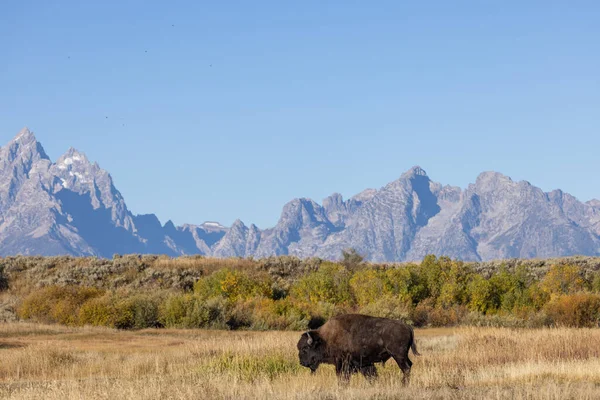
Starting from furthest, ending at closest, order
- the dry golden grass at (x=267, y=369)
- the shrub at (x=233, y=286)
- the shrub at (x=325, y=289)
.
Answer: the shrub at (x=325, y=289)
the shrub at (x=233, y=286)
the dry golden grass at (x=267, y=369)

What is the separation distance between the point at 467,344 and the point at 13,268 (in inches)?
1724

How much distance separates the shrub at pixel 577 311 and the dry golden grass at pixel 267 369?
42.6 ft

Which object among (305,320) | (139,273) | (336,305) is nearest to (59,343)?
(305,320)

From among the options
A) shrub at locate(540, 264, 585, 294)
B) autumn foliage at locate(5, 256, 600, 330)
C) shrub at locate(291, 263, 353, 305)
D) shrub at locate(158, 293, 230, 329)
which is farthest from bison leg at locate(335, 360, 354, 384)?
shrub at locate(540, 264, 585, 294)

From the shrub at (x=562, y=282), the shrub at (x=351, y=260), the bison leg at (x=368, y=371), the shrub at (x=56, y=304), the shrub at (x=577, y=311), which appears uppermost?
the shrub at (x=351, y=260)

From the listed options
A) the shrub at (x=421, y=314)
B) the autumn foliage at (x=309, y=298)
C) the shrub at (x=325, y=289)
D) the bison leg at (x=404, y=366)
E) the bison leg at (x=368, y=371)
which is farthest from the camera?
the shrub at (x=325, y=289)

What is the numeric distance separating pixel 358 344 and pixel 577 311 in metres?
28.4

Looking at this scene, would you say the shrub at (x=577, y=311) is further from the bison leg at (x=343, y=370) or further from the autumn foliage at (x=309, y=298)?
the bison leg at (x=343, y=370)

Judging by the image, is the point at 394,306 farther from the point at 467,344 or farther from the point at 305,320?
the point at 467,344

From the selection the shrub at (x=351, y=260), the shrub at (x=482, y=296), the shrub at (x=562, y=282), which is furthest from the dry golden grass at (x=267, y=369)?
the shrub at (x=351, y=260)

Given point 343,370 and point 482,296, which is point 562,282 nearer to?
point 482,296

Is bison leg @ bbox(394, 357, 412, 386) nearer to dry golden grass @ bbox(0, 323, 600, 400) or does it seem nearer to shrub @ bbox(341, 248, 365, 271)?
dry golden grass @ bbox(0, 323, 600, 400)

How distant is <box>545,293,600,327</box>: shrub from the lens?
43.6 meters

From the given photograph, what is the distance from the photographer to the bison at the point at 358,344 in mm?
19125
